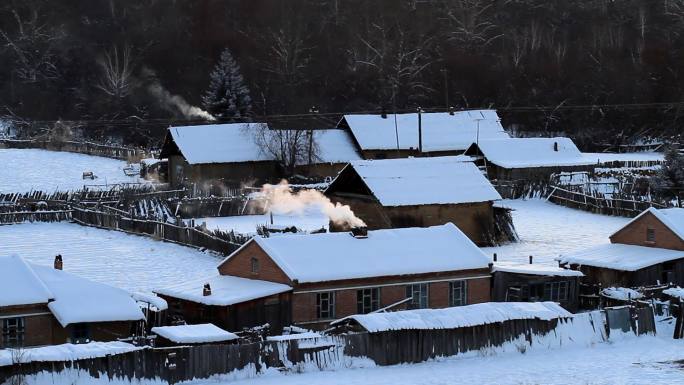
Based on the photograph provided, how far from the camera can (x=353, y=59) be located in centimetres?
11188

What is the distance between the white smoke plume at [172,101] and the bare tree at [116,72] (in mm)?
2204

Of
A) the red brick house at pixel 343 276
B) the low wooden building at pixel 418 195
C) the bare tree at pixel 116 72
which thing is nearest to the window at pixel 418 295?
the red brick house at pixel 343 276

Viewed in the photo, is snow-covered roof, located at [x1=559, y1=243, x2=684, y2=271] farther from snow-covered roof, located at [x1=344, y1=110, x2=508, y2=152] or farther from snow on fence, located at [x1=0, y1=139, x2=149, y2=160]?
snow on fence, located at [x1=0, y1=139, x2=149, y2=160]

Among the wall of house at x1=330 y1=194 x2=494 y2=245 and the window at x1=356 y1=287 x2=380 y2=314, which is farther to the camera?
the wall of house at x1=330 y1=194 x2=494 y2=245

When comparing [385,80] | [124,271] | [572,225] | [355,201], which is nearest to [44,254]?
[124,271]

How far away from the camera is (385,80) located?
10750 centimetres

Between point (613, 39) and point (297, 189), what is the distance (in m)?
57.9

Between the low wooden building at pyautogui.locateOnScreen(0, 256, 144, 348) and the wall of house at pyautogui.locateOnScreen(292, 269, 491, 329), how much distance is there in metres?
5.14

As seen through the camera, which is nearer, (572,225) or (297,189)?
(572,225)

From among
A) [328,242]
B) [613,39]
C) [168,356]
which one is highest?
[613,39]

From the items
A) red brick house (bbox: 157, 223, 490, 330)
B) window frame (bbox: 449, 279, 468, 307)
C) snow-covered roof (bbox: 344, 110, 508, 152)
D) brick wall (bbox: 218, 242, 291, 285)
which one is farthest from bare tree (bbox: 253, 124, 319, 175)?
window frame (bbox: 449, 279, 468, 307)

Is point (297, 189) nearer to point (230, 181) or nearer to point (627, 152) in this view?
point (230, 181)

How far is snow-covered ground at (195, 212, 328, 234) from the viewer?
2196 inches

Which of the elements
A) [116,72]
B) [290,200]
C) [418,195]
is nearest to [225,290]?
[418,195]
